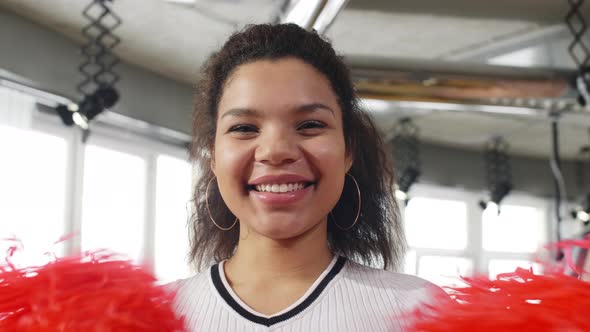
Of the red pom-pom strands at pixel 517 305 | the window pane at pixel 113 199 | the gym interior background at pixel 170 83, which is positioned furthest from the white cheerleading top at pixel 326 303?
the window pane at pixel 113 199

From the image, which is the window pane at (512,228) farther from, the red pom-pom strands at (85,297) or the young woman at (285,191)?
the red pom-pom strands at (85,297)

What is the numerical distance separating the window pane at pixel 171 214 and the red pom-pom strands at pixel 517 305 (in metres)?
3.36

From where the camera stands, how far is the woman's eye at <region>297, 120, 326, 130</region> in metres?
0.92

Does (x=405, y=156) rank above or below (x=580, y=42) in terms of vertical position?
below

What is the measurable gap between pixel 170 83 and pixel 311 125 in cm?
330

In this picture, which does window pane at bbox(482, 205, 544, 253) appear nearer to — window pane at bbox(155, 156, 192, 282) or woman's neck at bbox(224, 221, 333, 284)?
window pane at bbox(155, 156, 192, 282)

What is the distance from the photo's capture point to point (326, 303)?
917 millimetres

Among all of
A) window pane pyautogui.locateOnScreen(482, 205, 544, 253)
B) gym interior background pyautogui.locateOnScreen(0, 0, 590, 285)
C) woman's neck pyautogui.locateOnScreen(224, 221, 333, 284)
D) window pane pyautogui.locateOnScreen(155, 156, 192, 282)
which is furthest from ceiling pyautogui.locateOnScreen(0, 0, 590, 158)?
window pane pyautogui.locateOnScreen(482, 205, 544, 253)

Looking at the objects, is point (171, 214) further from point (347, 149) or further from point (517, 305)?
point (517, 305)

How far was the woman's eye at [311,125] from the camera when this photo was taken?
92 cm

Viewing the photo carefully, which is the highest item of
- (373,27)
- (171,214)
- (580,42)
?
(373,27)

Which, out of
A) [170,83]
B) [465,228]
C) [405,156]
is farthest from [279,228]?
[465,228]

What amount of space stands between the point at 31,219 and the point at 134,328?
259 centimetres

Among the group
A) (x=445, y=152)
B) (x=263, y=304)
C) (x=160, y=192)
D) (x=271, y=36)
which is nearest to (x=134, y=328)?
(x=263, y=304)
